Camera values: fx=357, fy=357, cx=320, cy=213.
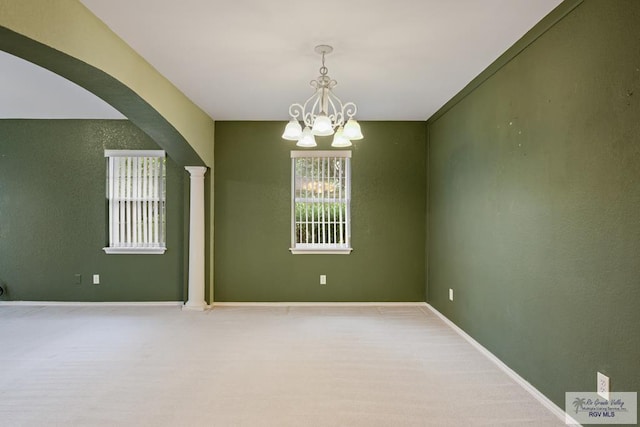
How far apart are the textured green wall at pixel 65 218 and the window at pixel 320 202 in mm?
1627

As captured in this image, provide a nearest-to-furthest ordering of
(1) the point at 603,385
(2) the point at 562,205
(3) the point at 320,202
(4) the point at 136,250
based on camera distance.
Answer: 1. (1) the point at 603,385
2. (2) the point at 562,205
3. (4) the point at 136,250
4. (3) the point at 320,202

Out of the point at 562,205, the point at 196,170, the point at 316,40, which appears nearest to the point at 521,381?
the point at 562,205

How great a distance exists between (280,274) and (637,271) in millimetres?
3875

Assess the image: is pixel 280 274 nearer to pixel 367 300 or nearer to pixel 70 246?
pixel 367 300

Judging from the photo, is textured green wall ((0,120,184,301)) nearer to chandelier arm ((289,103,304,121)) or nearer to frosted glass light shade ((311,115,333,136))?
chandelier arm ((289,103,304,121))

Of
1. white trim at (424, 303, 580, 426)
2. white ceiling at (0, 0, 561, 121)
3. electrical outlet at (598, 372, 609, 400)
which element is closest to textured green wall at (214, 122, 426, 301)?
white ceiling at (0, 0, 561, 121)

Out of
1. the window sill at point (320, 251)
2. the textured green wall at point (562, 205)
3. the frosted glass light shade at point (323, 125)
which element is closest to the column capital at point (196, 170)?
the window sill at point (320, 251)

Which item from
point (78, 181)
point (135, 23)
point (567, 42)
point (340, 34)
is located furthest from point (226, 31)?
point (78, 181)

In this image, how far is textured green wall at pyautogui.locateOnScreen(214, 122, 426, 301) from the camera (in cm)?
492

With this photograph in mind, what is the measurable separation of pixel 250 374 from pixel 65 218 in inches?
149

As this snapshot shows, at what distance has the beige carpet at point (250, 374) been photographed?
224cm

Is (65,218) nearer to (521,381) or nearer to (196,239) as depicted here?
(196,239)

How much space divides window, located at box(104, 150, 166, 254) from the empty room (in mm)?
28

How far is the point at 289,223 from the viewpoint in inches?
194
